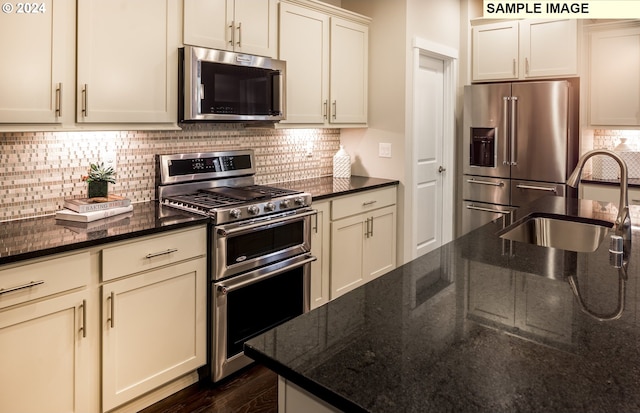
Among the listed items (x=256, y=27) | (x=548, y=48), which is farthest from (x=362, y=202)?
(x=548, y=48)

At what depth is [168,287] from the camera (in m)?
2.30

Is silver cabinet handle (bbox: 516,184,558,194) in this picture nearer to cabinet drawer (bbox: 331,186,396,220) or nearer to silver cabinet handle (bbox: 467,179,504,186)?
silver cabinet handle (bbox: 467,179,504,186)

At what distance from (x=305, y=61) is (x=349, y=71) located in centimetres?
54

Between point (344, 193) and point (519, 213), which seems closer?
point (519, 213)

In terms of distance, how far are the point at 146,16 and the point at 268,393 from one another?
2.03 meters

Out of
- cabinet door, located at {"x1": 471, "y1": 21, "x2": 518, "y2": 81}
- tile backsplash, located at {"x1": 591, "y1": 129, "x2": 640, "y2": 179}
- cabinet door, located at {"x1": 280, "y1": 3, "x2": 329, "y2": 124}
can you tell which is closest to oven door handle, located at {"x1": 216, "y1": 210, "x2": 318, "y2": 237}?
cabinet door, located at {"x1": 280, "y1": 3, "x2": 329, "y2": 124}

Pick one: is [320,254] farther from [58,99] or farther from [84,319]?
[58,99]

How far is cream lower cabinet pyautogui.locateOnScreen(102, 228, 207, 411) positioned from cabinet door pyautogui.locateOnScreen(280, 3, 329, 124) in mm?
1411

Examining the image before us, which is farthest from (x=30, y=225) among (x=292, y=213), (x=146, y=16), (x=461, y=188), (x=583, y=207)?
(x=461, y=188)

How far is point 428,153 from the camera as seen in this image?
4.51m

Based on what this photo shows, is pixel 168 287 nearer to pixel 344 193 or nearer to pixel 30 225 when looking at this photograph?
pixel 30 225

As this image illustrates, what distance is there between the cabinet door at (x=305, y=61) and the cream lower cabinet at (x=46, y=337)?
1880mm

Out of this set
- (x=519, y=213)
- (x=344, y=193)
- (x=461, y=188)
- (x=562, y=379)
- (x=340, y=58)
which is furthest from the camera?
(x=461, y=188)

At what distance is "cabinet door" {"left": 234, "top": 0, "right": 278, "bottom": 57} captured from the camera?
2916 mm
